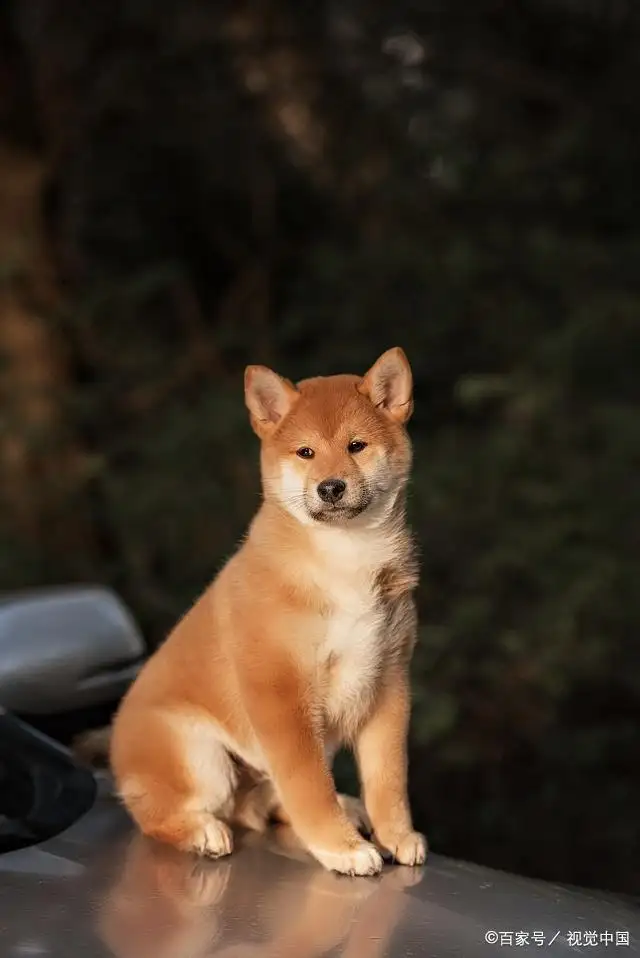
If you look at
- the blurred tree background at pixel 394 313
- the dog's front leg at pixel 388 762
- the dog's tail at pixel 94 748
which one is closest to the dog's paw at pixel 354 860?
the dog's front leg at pixel 388 762

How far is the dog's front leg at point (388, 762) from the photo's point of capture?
6.02 feet

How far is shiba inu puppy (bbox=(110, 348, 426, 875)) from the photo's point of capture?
176 centimetres

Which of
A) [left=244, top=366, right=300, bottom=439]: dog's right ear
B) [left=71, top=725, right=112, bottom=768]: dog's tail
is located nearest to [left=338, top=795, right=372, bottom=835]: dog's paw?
[left=71, top=725, right=112, bottom=768]: dog's tail

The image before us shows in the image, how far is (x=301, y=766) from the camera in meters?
1.75

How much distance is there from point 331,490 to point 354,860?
1.70 feet

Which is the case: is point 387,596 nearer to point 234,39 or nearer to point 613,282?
point 613,282

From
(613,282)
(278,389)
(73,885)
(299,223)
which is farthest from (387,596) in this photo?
(299,223)

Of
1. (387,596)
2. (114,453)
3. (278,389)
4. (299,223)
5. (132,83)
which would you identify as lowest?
(114,453)

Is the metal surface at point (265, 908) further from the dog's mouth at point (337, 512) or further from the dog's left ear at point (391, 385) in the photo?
the dog's left ear at point (391, 385)

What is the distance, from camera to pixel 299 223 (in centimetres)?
594

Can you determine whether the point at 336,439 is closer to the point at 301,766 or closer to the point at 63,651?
the point at 301,766

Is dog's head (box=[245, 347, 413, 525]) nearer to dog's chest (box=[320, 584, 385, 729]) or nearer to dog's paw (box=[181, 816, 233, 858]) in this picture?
dog's chest (box=[320, 584, 385, 729])

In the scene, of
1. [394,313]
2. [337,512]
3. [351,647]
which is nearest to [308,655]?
[351,647]

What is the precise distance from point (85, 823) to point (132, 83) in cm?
443
